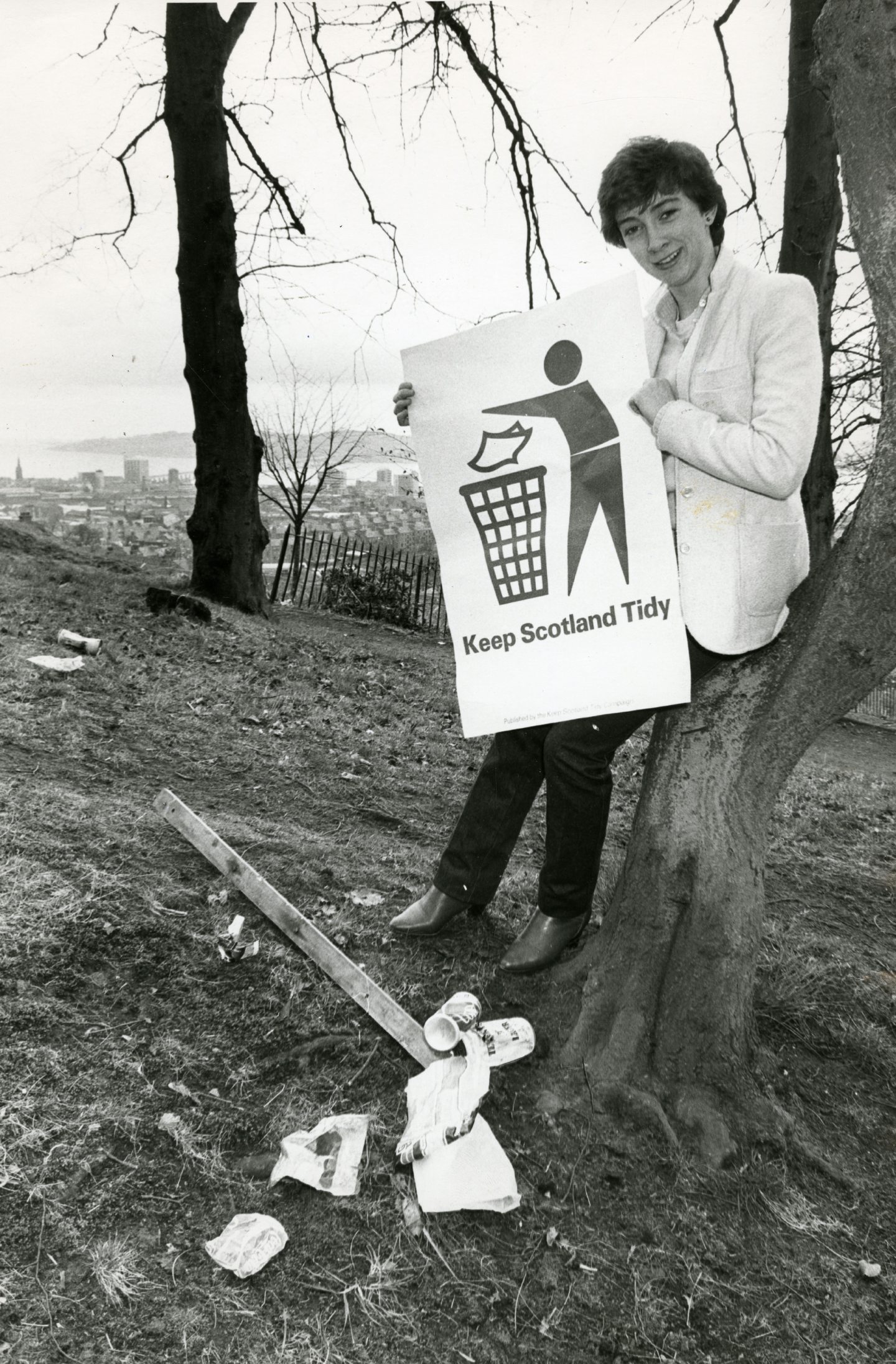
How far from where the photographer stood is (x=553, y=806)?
262cm

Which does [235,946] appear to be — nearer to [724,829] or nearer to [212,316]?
[724,829]

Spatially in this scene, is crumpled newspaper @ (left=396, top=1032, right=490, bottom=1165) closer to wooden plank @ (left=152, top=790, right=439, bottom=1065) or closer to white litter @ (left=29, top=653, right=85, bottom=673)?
wooden plank @ (left=152, top=790, right=439, bottom=1065)

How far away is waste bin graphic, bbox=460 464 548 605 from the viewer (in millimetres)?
2438

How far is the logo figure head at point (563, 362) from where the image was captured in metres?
2.35

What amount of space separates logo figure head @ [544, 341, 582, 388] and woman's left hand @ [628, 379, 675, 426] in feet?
0.56

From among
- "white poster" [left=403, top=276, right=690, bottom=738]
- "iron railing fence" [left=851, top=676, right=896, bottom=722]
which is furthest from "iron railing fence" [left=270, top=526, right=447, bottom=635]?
"iron railing fence" [left=851, top=676, right=896, bottom=722]

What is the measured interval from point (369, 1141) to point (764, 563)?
1523 millimetres

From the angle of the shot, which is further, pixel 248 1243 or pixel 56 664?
pixel 56 664

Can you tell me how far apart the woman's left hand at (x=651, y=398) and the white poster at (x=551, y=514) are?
0.04m

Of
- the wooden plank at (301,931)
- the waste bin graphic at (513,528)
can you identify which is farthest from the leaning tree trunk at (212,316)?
the waste bin graphic at (513,528)

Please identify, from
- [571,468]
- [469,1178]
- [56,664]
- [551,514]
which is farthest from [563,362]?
[56,664]

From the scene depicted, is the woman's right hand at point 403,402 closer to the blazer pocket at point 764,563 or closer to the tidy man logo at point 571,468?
the tidy man logo at point 571,468

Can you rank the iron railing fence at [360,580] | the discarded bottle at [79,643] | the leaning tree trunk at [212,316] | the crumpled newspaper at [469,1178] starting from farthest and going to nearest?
1. the iron railing fence at [360,580]
2. the leaning tree trunk at [212,316]
3. the discarded bottle at [79,643]
4. the crumpled newspaper at [469,1178]

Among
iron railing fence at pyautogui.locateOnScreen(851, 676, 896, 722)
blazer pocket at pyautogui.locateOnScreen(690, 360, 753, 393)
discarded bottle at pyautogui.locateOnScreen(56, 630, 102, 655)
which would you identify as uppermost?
blazer pocket at pyautogui.locateOnScreen(690, 360, 753, 393)
